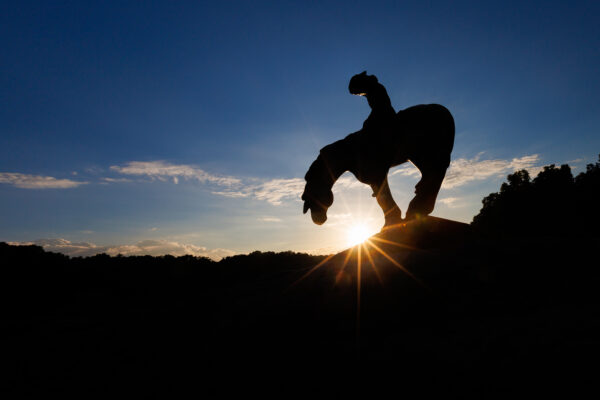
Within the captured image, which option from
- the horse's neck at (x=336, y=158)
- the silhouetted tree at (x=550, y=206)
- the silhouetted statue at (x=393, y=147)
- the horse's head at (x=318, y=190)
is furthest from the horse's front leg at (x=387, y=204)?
the silhouetted tree at (x=550, y=206)

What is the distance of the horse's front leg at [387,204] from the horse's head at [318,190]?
867mm

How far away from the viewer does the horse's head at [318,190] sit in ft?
21.0

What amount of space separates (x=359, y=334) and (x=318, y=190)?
3.51 meters

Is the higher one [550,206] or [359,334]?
[550,206]

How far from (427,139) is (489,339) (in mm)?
3743

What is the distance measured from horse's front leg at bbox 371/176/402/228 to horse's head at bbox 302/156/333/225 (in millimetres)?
867

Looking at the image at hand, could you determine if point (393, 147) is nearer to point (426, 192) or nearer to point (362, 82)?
point (426, 192)

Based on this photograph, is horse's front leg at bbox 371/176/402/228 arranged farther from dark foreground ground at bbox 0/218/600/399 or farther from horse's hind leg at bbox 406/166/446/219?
dark foreground ground at bbox 0/218/600/399

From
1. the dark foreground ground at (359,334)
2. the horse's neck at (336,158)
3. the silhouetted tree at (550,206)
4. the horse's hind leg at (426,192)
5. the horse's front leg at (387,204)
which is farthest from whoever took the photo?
the silhouetted tree at (550,206)

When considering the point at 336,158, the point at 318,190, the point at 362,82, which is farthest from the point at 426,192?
the point at 362,82

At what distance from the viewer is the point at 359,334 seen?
3.26 meters

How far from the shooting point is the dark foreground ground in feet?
7.53

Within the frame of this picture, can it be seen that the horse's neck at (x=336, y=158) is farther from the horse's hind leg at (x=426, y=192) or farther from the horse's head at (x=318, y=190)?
the horse's hind leg at (x=426, y=192)

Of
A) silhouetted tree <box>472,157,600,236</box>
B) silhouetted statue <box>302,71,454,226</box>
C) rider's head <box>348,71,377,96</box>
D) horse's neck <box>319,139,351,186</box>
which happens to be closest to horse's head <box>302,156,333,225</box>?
horse's neck <box>319,139,351,186</box>
